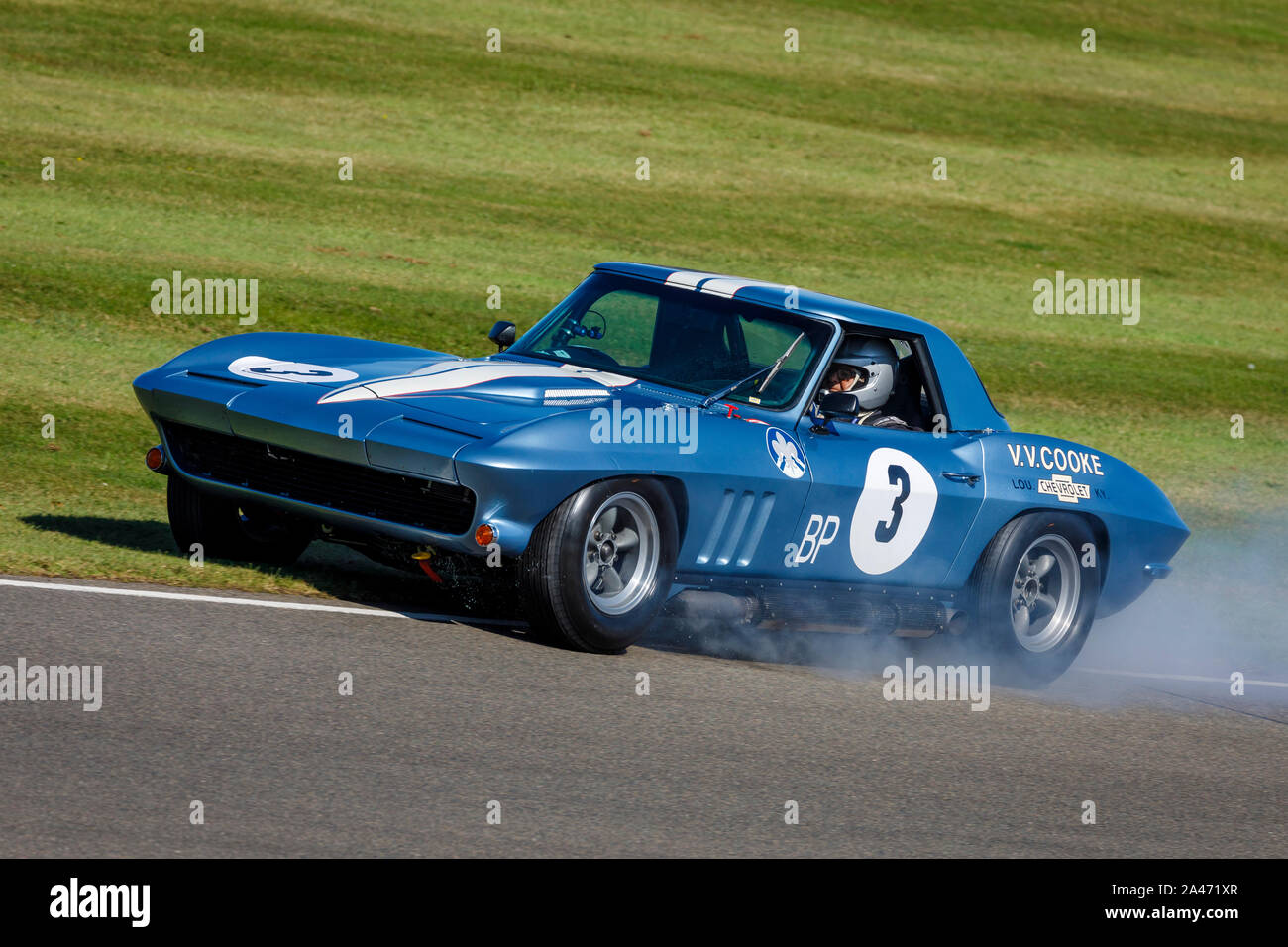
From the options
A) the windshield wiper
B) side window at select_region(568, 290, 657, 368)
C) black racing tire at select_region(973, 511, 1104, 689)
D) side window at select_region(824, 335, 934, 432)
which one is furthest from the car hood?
black racing tire at select_region(973, 511, 1104, 689)

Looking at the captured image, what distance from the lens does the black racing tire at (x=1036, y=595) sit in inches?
318

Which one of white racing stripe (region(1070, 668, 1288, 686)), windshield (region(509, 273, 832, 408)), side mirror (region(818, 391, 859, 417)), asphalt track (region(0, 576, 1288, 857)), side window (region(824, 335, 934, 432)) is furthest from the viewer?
white racing stripe (region(1070, 668, 1288, 686))

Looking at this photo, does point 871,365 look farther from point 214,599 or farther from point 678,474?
point 214,599

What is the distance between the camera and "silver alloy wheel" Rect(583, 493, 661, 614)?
670 centimetres

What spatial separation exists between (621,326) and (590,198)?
12.0m

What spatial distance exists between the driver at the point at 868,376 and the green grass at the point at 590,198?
8.58 feet

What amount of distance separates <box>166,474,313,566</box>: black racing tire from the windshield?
4.72 feet

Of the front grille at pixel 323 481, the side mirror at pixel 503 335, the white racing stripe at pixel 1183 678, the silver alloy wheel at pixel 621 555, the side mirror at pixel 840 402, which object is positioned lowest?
the white racing stripe at pixel 1183 678

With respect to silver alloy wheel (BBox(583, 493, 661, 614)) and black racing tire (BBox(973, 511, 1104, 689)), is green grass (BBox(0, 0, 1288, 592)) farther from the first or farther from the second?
black racing tire (BBox(973, 511, 1104, 689))

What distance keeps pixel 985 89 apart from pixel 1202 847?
78.2 feet

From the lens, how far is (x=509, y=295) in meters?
15.8

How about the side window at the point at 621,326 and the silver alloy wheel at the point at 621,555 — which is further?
the side window at the point at 621,326

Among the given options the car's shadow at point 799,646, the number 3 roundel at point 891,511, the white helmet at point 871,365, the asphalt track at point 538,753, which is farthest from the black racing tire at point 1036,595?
the white helmet at point 871,365

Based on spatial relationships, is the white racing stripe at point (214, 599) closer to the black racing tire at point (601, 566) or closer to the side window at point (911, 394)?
the black racing tire at point (601, 566)
